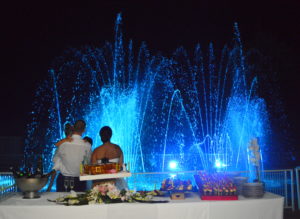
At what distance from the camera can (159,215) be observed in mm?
4535

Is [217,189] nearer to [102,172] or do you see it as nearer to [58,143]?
[102,172]

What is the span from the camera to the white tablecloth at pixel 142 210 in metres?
4.50

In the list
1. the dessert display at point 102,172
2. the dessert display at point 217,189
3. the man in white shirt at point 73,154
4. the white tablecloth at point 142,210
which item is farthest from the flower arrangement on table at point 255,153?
the man in white shirt at point 73,154

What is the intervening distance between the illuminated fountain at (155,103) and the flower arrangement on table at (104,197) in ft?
40.4

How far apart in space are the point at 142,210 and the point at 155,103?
101ft

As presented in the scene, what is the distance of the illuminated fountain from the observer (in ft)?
75.8

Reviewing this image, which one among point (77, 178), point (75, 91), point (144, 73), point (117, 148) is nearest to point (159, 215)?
point (117, 148)

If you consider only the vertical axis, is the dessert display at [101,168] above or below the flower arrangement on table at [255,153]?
below

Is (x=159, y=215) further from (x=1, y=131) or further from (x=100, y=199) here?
(x=1, y=131)

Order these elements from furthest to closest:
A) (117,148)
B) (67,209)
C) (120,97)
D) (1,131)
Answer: (1,131), (120,97), (117,148), (67,209)

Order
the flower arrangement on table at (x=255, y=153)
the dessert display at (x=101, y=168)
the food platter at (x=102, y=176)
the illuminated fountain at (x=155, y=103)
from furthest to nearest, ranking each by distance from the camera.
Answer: the illuminated fountain at (x=155, y=103) → the flower arrangement on table at (x=255, y=153) → the dessert display at (x=101, y=168) → the food platter at (x=102, y=176)

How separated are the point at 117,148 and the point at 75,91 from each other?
32908 mm

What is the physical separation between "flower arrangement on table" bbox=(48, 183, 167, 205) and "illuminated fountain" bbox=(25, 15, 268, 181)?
40.4ft

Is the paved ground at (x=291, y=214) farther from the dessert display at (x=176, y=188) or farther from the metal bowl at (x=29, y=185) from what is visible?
the metal bowl at (x=29, y=185)
